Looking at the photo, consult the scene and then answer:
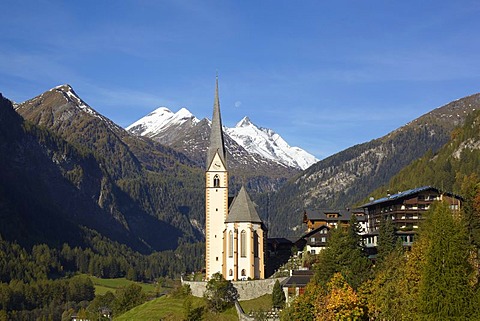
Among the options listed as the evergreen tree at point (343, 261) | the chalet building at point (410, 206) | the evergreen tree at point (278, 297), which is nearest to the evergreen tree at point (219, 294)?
the evergreen tree at point (278, 297)

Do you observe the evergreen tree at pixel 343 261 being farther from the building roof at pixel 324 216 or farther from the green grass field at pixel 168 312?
the building roof at pixel 324 216

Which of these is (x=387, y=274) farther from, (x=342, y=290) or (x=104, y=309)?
(x=104, y=309)

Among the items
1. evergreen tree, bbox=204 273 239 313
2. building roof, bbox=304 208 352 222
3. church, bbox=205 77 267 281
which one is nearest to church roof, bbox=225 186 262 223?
church, bbox=205 77 267 281

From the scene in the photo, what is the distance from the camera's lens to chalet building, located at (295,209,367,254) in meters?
138

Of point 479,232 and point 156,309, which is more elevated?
point 479,232

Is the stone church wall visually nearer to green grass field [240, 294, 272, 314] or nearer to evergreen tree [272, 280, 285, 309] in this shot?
green grass field [240, 294, 272, 314]

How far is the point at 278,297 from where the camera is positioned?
110188 millimetres

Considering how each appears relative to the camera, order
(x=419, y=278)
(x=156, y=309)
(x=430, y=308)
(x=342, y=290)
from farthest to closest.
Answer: (x=156, y=309) < (x=342, y=290) < (x=419, y=278) < (x=430, y=308)

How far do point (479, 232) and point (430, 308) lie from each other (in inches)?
1254

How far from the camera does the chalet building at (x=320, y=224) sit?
138375 millimetres

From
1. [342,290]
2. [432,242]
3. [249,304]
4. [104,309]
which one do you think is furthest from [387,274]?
[104,309]

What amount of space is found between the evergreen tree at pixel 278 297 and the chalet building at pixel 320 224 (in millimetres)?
26495

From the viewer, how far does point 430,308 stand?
65.4 m

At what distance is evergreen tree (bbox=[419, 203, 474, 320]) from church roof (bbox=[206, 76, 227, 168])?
78.3 m
